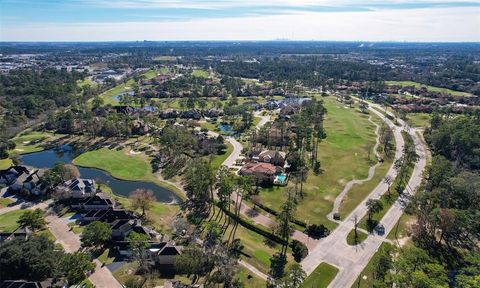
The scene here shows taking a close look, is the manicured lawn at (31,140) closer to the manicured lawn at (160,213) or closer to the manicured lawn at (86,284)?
the manicured lawn at (160,213)

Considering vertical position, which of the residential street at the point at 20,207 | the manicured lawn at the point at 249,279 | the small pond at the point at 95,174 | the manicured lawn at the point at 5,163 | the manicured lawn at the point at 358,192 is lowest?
the small pond at the point at 95,174

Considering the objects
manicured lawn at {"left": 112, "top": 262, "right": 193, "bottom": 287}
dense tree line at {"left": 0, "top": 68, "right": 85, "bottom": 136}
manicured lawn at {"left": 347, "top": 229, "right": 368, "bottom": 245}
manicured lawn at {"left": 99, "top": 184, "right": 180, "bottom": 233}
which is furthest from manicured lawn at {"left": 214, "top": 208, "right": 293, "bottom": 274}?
dense tree line at {"left": 0, "top": 68, "right": 85, "bottom": 136}

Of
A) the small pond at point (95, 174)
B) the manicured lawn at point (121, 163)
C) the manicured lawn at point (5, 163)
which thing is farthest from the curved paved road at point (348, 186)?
the manicured lawn at point (5, 163)

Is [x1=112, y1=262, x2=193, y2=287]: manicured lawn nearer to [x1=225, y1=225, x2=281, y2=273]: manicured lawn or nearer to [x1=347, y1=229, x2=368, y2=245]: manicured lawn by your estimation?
[x1=225, y1=225, x2=281, y2=273]: manicured lawn

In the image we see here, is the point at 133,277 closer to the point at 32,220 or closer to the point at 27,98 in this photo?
the point at 32,220

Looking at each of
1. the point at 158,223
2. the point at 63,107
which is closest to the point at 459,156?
the point at 158,223

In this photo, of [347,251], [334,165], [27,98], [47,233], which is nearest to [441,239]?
[347,251]
